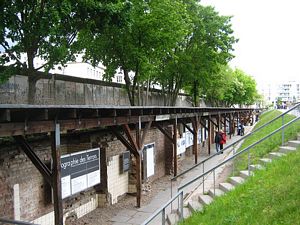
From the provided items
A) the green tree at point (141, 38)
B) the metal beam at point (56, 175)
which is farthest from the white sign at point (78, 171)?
the green tree at point (141, 38)

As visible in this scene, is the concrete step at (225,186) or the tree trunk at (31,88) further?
the tree trunk at (31,88)

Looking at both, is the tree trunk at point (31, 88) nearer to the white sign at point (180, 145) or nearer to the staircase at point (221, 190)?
the staircase at point (221, 190)

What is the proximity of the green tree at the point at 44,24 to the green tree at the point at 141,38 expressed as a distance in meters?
4.82

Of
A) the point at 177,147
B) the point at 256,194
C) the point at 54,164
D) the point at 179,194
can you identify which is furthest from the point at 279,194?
the point at 177,147

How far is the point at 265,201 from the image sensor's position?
21.1 feet

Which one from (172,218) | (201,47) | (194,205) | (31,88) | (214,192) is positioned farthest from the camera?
(201,47)

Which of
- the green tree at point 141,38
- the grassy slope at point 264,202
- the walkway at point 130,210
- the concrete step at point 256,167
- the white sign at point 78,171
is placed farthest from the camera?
the green tree at point 141,38

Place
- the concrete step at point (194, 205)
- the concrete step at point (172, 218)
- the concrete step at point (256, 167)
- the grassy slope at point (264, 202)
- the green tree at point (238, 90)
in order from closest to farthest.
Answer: the grassy slope at point (264, 202) → the concrete step at point (172, 218) → the concrete step at point (194, 205) → the concrete step at point (256, 167) → the green tree at point (238, 90)

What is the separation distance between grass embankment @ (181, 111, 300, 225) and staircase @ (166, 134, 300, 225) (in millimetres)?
763

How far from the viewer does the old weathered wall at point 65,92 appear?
11.5m

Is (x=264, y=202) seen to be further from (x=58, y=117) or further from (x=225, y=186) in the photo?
(x=58, y=117)

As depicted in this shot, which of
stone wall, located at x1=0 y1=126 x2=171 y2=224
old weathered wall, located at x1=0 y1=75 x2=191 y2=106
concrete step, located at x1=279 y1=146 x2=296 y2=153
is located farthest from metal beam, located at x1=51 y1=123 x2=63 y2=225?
concrete step, located at x1=279 y1=146 x2=296 y2=153

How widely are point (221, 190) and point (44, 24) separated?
6.76 metres

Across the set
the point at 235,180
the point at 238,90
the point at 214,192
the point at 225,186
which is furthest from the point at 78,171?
the point at 238,90
